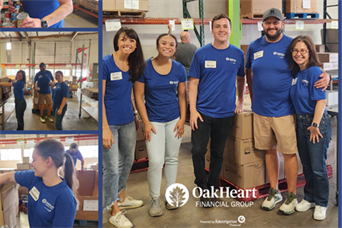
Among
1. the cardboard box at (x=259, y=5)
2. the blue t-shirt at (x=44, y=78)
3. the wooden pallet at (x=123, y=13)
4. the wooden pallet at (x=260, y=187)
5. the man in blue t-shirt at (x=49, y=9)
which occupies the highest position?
the cardboard box at (x=259, y=5)

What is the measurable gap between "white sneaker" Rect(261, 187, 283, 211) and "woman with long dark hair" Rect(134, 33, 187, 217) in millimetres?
1014

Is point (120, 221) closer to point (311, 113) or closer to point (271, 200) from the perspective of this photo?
point (271, 200)

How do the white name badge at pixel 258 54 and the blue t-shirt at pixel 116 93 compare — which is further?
the white name badge at pixel 258 54

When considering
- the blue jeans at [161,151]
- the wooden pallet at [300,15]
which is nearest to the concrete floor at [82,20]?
the blue jeans at [161,151]

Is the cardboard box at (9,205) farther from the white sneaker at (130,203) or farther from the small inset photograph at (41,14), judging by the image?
the white sneaker at (130,203)

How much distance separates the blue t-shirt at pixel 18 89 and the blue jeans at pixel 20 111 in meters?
0.02

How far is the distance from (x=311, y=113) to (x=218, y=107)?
818 millimetres

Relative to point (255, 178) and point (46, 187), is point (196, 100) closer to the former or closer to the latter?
point (255, 178)

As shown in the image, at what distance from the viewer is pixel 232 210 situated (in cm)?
294

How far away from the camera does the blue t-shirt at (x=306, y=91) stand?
2.46 m

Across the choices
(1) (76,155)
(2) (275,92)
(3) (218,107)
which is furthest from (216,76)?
(1) (76,155)

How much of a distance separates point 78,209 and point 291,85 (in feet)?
6.93

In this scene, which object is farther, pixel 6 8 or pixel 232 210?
pixel 232 210

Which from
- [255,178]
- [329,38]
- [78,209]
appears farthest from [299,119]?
[329,38]
